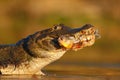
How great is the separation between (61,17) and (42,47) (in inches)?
593

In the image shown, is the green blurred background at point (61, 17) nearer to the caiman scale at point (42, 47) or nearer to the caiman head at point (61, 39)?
the caiman scale at point (42, 47)

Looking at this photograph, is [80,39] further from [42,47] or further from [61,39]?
[42,47]

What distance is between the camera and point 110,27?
27406 millimetres

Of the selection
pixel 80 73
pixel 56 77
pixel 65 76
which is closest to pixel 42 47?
pixel 56 77

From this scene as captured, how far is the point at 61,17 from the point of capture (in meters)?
28.0

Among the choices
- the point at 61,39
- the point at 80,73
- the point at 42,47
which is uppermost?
the point at 61,39

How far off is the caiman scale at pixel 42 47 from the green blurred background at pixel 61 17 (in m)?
9.19

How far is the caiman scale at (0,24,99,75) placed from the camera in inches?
490

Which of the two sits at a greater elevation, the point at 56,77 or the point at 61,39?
the point at 61,39

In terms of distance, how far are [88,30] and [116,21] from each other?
15.8 meters

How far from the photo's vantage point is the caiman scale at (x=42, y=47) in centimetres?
1244

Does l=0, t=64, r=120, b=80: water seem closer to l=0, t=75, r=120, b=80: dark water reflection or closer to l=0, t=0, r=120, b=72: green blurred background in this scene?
l=0, t=75, r=120, b=80: dark water reflection

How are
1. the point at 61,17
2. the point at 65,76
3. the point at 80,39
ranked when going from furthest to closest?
the point at 61,17
the point at 65,76
the point at 80,39

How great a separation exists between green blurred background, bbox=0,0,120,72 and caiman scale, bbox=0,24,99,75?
362 inches
